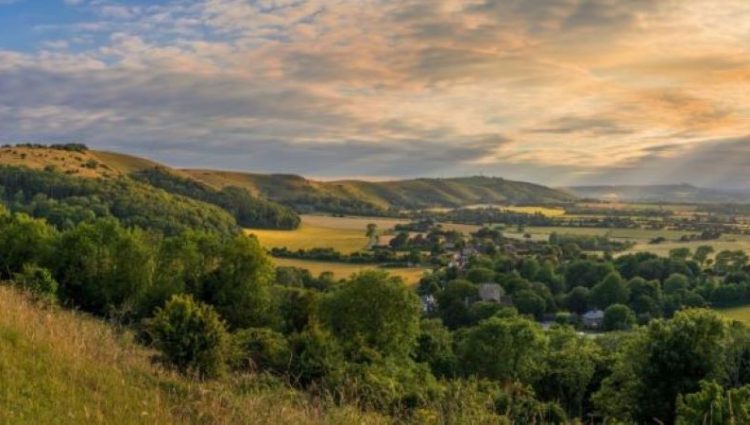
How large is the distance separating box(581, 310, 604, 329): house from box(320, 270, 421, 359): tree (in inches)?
1985

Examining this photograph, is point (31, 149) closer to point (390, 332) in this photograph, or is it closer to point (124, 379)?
point (390, 332)

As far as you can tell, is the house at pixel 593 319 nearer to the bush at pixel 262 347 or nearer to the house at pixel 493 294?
the house at pixel 493 294

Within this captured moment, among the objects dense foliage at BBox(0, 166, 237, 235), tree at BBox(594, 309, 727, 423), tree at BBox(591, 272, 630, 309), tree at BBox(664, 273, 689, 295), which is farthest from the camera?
dense foliage at BBox(0, 166, 237, 235)

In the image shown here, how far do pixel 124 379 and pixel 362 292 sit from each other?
35.8m

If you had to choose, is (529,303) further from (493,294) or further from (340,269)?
(340,269)

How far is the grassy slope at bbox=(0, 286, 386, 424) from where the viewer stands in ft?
22.8

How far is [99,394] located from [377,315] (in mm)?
36131

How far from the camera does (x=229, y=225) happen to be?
446 feet

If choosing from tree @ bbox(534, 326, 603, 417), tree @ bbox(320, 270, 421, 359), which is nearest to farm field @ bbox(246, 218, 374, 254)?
tree @ bbox(320, 270, 421, 359)

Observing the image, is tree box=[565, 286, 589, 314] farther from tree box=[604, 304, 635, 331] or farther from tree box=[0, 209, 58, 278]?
tree box=[0, 209, 58, 278]

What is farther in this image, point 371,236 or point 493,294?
point 371,236

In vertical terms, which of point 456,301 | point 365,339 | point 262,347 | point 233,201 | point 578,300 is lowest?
point 578,300

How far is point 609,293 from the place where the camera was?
93.5 metres

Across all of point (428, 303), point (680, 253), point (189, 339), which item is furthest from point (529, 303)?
point (189, 339)
